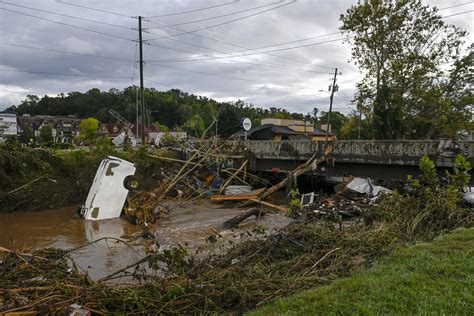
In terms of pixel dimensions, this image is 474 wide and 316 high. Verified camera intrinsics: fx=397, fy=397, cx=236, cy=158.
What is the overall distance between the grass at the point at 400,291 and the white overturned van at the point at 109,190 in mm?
9995

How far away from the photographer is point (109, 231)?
12.0 m

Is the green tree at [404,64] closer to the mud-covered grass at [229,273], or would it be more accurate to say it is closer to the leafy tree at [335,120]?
the mud-covered grass at [229,273]

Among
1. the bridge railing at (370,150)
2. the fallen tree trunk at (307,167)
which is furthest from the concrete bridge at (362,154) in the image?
the fallen tree trunk at (307,167)

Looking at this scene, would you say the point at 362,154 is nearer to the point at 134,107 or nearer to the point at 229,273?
the point at 229,273

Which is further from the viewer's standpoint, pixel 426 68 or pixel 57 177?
pixel 426 68

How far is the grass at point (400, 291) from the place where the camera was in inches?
149

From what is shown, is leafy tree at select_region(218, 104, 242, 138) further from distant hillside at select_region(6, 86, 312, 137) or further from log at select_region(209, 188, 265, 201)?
log at select_region(209, 188, 265, 201)

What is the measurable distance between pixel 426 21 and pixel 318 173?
44.6 ft

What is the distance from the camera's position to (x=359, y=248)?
641 centimetres

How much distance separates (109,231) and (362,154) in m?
10.0

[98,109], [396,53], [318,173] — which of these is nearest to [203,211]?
[318,173]

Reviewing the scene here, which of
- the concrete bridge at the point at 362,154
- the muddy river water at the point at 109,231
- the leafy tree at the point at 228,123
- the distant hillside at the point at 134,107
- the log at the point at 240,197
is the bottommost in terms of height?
the muddy river water at the point at 109,231

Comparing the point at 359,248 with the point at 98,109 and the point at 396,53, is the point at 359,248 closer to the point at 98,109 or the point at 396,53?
the point at 396,53

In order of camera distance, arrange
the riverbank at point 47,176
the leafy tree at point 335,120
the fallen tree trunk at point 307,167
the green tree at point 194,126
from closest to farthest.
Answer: the riverbank at point 47,176 < the fallen tree trunk at point 307,167 < the green tree at point 194,126 < the leafy tree at point 335,120
